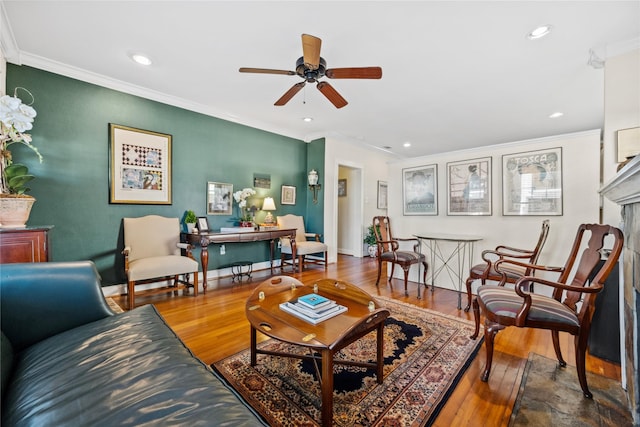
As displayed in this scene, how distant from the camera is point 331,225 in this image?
5234 mm

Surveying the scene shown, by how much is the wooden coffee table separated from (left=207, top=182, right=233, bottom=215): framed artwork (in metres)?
2.41

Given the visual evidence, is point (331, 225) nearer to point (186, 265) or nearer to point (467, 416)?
point (186, 265)

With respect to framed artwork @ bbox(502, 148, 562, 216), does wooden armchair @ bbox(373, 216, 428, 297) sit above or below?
below

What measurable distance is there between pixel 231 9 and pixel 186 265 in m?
2.60

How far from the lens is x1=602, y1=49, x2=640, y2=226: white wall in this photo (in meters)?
2.12

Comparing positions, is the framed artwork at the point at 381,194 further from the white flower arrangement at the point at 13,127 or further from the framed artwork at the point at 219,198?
the white flower arrangement at the point at 13,127

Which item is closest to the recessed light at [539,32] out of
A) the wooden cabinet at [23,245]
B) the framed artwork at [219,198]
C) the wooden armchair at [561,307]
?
the wooden armchair at [561,307]

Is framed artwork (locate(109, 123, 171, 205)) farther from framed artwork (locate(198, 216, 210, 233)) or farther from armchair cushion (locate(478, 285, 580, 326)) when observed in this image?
armchair cushion (locate(478, 285, 580, 326))

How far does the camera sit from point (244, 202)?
4203 mm

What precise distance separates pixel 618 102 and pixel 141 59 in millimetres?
4398

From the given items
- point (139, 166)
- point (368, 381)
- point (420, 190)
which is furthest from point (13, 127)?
point (420, 190)

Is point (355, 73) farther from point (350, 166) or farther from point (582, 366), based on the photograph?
point (350, 166)

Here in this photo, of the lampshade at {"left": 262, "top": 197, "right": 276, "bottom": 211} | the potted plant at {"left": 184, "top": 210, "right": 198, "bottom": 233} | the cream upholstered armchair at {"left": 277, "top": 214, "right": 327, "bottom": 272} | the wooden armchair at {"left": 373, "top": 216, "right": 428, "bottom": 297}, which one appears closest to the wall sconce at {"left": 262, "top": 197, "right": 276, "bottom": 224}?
the lampshade at {"left": 262, "top": 197, "right": 276, "bottom": 211}

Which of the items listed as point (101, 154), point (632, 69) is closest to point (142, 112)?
point (101, 154)
